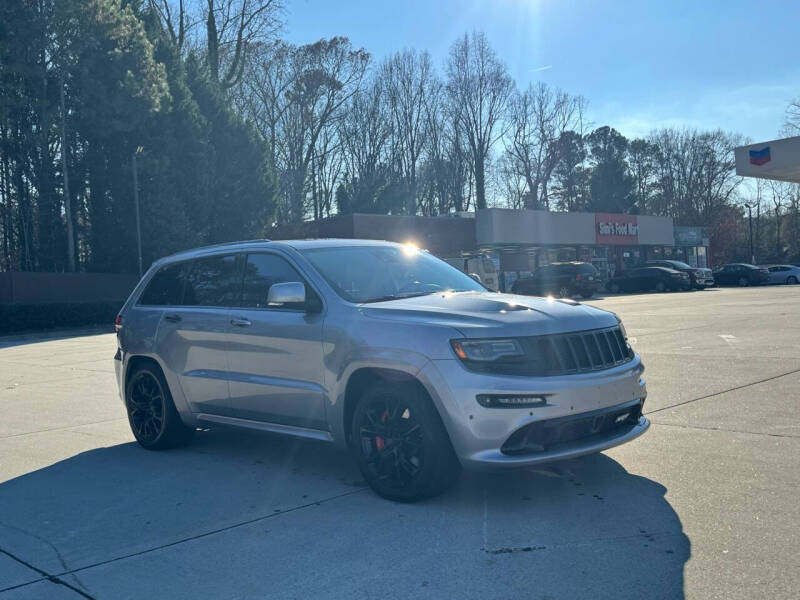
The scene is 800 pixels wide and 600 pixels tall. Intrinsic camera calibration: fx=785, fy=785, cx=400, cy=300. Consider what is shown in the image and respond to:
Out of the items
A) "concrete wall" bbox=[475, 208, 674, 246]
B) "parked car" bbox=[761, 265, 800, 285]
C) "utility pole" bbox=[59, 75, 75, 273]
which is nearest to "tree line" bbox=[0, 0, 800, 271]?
"utility pole" bbox=[59, 75, 75, 273]

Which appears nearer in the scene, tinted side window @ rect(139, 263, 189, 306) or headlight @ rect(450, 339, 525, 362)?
headlight @ rect(450, 339, 525, 362)

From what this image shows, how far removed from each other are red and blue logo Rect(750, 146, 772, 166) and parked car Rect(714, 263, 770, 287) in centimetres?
2377

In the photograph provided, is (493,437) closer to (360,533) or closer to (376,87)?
(360,533)

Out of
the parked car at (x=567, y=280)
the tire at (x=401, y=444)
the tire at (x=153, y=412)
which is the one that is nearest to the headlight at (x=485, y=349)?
the tire at (x=401, y=444)

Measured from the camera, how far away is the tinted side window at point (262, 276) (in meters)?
6.02

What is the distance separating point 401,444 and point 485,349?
828mm

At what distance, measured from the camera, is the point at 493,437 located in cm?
460

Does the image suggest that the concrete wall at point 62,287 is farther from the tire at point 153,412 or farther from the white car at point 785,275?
the white car at point 785,275

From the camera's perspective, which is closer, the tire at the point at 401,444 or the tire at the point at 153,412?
the tire at the point at 401,444

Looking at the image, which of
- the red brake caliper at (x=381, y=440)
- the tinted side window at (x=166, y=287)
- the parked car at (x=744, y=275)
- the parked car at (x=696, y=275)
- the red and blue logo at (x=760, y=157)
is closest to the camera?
the red brake caliper at (x=381, y=440)

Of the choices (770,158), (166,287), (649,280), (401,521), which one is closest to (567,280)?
(649,280)

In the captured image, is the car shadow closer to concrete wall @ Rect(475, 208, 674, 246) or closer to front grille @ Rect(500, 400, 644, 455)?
front grille @ Rect(500, 400, 644, 455)

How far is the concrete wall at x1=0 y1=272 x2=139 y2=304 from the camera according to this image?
3119cm

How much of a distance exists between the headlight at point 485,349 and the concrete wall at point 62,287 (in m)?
28.5
